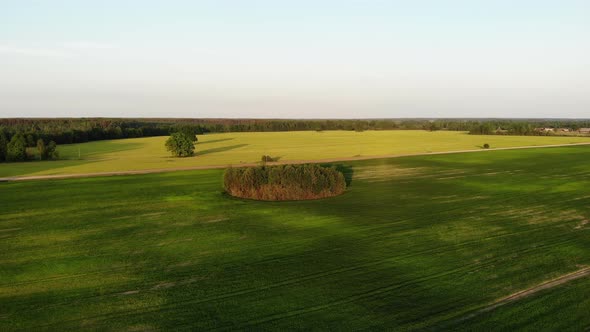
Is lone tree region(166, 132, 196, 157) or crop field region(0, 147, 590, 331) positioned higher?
lone tree region(166, 132, 196, 157)

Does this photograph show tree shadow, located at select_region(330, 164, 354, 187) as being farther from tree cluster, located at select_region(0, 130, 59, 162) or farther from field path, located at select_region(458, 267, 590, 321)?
tree cluster, located at select_region(0, 130, 59, 162)

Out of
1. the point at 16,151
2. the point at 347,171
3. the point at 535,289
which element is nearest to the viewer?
the point at 535,289

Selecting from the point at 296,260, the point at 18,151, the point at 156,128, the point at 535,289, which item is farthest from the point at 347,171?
the point at 156,128

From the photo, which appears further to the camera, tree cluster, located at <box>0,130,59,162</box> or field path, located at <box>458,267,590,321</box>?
tree cluster, located at <box>0,130,59,162</box>

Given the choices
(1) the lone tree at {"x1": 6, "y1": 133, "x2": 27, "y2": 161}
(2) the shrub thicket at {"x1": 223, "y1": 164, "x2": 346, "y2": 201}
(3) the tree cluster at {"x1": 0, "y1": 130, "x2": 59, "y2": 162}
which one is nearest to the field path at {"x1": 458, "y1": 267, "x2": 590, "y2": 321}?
(2) the shrub thicket at {"x1": 223, "y1": 164, "x2": 346, "y2": 201}

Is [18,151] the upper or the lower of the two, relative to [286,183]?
upper

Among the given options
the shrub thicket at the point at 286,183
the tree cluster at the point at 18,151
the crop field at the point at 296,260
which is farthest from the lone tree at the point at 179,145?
the shrub thicket at the point at 286,183

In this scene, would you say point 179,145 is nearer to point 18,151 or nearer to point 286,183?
point 18,151
